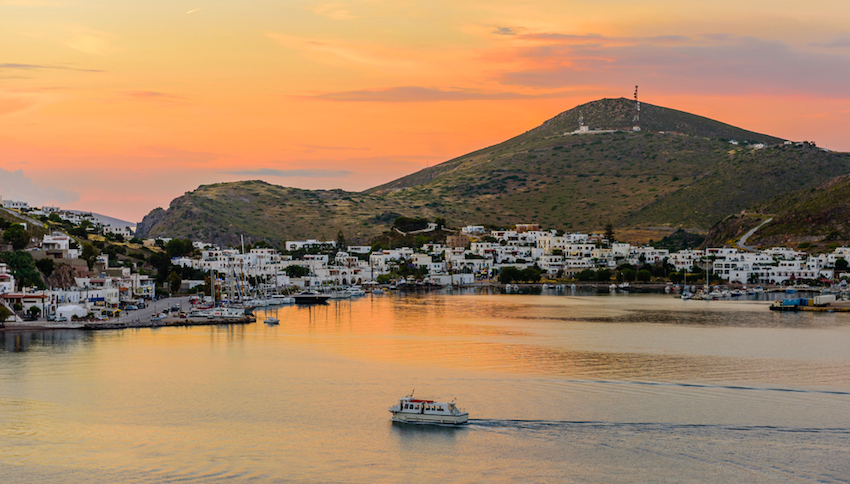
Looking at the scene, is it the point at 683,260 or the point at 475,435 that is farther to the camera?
the point at 683,260

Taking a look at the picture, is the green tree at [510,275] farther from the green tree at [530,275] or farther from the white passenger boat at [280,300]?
the white passenger boat at [280,300]

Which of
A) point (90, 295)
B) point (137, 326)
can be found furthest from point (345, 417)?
point (90, 295)

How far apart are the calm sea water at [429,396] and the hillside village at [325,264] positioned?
59.6 feet

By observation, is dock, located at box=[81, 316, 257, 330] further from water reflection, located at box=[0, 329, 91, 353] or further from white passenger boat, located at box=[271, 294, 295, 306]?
white passenger boat, located at box=[271, 294, 295, 306]

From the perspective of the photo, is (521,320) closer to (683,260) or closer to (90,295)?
(90,295)

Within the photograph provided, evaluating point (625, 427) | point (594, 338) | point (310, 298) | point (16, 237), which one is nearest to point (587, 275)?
point (310, 298)

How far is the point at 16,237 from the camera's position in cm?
8906

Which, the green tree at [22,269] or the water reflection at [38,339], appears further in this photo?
the green tree at [22,269]

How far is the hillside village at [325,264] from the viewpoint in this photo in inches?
3105

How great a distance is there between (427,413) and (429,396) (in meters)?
4.32

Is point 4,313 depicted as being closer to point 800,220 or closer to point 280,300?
point 280,300

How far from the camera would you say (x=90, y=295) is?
247 feet

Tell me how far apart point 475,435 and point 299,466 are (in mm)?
6881

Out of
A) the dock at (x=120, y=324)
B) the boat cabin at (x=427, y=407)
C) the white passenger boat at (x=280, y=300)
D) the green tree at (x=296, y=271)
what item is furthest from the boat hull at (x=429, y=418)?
the green tree at (x=296, y=271)
